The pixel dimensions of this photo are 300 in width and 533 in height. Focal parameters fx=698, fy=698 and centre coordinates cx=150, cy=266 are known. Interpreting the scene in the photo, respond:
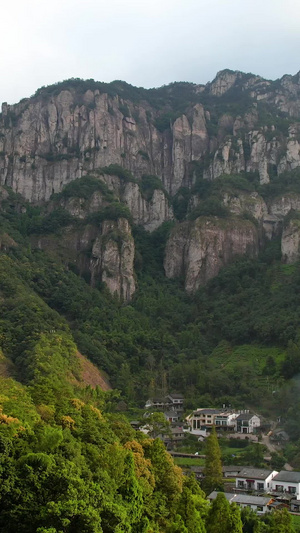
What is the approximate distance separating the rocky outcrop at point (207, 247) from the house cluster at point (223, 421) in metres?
40.3

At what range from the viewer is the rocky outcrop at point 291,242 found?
Answer: 10269 centimetres

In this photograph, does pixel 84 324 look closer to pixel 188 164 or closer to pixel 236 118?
pixel 188 164

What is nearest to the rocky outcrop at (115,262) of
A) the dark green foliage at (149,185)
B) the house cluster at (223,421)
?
the dark green foliage at (149,185)

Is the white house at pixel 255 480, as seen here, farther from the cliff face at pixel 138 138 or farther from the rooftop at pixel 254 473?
the cliff face at pixel 138 138

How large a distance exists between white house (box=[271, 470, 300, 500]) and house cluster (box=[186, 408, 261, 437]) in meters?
14.7

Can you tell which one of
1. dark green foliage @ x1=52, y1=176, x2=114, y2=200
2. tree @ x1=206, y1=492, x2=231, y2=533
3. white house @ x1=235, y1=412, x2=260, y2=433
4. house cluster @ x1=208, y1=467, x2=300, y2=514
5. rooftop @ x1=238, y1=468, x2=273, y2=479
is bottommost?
house cluster @ x1=208, y1=467, x2=300, y2=514

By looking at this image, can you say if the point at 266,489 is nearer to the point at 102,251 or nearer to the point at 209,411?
the point at 209,411

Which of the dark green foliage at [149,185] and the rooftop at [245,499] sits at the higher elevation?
the dark green foliage at [149,185]

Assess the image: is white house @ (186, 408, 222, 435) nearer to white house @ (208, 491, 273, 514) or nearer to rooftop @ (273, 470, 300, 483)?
rooftop @ (273, 470, 300, 483)

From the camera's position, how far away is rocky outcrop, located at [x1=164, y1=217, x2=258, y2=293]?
357 ft

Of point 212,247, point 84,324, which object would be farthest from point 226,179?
point 84,324

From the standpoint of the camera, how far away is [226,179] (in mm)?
119750

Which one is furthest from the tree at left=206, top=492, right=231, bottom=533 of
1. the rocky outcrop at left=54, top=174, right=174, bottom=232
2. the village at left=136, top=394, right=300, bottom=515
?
the rocky outcrop at left=54, top=174, right=174, bottom=232

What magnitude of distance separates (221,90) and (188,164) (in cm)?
3110
